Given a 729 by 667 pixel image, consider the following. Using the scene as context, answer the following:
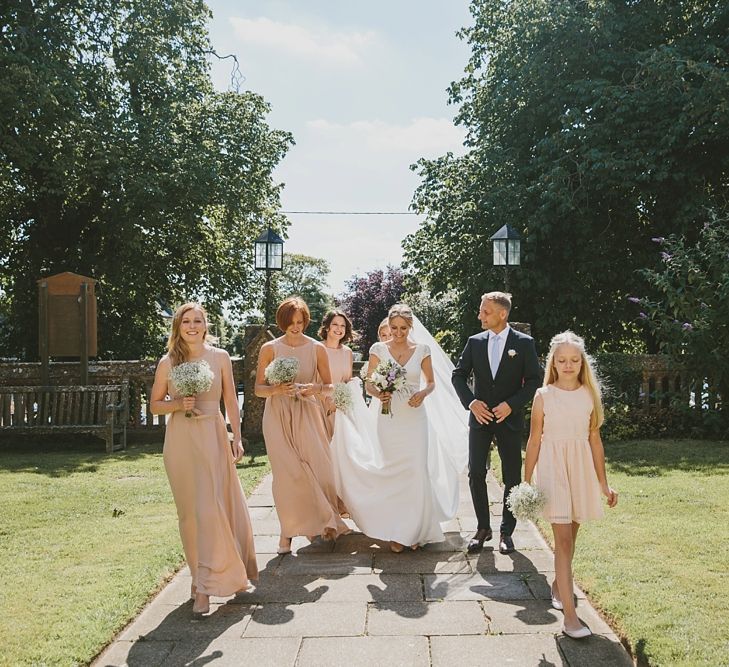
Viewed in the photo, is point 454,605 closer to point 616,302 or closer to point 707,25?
point 616,302

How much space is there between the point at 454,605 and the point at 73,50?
63.3ft

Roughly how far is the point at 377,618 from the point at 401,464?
6.71ft

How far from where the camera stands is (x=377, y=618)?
15.9ft

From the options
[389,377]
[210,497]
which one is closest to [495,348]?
[389,377]

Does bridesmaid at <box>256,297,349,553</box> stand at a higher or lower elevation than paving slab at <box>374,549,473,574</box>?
higher

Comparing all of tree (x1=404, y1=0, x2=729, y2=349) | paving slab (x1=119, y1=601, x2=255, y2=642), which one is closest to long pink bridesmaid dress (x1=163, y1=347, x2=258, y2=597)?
paving slab (x1=119, y1=601, x2=255, y2=642)

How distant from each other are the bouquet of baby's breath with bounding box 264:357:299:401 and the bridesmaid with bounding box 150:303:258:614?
1046mm

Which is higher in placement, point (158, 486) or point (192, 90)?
point (192, 90)

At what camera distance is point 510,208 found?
18156mm

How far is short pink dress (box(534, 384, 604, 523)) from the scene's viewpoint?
15.5ft

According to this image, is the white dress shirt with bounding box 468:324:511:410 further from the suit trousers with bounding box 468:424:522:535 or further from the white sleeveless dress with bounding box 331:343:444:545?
the white sleeveless dress with bounding box 331:343:444:545

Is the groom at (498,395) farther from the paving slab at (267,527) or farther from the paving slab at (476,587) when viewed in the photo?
the paving slab at (267,527)

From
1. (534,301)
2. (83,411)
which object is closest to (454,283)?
(534,301)

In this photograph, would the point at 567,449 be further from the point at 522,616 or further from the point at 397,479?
the point at 397,479
